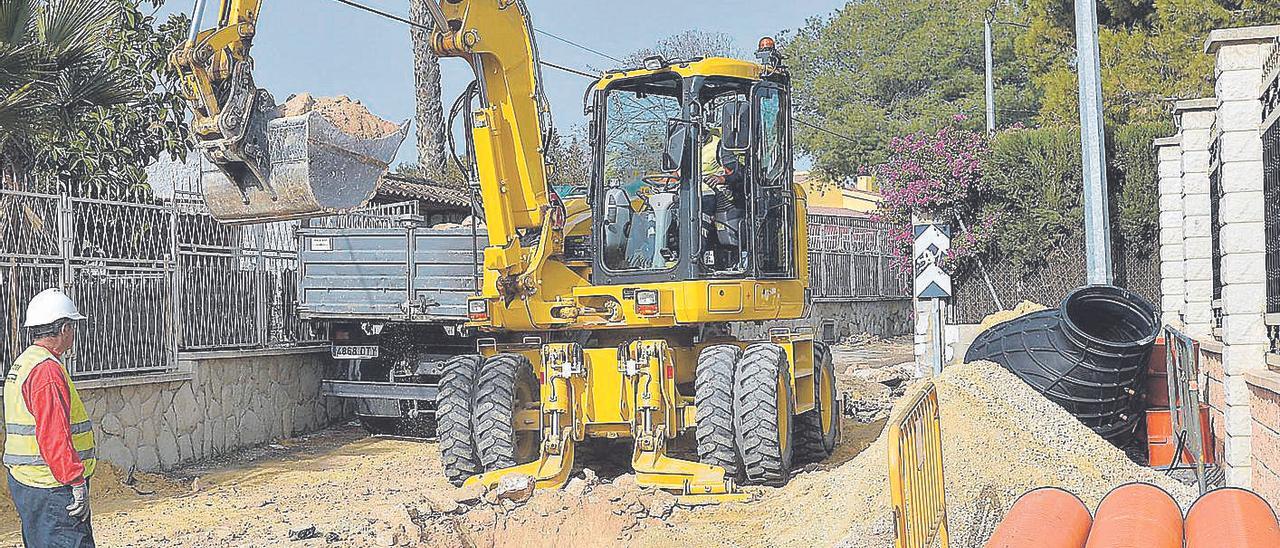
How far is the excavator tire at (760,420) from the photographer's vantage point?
9547mm

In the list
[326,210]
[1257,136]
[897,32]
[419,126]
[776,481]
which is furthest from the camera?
[897,32]

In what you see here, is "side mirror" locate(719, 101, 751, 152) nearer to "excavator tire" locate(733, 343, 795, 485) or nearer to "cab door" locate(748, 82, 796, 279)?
"cab door" locate(748, 82, 796, 279)

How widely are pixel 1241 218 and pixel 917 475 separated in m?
3.32

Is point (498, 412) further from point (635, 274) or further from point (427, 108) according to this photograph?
point (427, 108)

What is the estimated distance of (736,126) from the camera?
10266mm

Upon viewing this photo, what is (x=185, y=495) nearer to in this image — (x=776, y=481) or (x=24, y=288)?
(x=24, y=288)

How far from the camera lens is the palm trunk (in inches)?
974

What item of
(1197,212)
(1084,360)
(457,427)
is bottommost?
(457,427)

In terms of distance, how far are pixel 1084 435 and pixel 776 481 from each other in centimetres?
243

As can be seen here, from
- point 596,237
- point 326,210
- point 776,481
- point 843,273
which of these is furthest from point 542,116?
point 843,273

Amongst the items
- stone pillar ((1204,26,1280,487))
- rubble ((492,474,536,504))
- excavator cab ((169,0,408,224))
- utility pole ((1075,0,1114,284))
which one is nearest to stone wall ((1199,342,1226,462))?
stone pillar ((1204,26,1280,487))

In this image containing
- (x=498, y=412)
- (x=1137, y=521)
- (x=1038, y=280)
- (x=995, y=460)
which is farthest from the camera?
(x=1038, y=280)

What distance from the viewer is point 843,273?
30.2m

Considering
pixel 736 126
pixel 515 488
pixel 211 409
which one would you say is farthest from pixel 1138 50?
pixel 211 409
